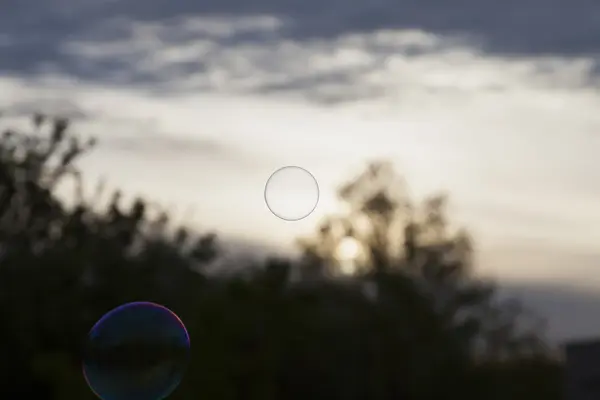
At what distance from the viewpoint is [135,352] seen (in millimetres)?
14203

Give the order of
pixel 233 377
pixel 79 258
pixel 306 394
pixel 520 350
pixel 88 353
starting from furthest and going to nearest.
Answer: pixel 520 350 < pixel 79 258 < pixel 306 394 < pixel 233 377 < pixel 88 353

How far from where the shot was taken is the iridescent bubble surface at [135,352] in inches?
545

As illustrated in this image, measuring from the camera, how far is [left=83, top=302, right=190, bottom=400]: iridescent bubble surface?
13.8 m

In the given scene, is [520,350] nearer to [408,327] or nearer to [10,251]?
[408,327]

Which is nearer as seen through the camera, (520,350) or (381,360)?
(381,360)

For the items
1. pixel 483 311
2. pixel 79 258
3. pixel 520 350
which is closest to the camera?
pixel 79 258

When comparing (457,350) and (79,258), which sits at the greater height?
(79,258)

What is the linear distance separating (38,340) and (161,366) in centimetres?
1273

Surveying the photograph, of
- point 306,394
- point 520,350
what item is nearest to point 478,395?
point 306,394

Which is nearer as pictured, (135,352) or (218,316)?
(135,352)

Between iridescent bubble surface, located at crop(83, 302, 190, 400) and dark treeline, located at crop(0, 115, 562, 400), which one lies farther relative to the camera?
dark treeline, located at crop(0, 115, 562, 400)

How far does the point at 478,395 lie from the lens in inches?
1142

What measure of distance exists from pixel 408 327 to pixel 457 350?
133 centimetres

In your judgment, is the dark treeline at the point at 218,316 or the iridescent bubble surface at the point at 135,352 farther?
the dark treeline at the point at 218,316
